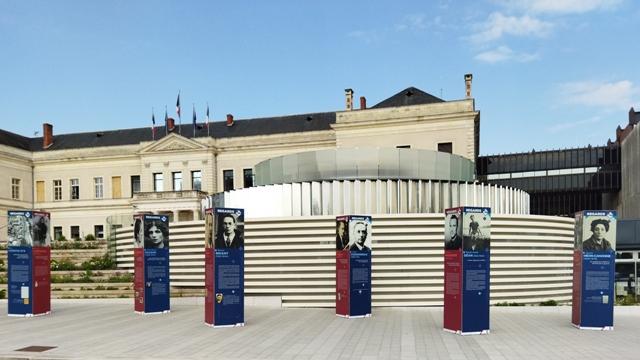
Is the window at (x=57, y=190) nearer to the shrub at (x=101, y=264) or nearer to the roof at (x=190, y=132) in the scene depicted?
the roof at (x=190, y=132)

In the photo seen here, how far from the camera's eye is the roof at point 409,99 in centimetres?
4898

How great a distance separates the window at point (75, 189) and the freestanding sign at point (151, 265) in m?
47.6

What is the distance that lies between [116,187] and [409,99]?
33733 millimetres

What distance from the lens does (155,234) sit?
17781mm

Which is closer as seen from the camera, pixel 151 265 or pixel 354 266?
pixel 354 266

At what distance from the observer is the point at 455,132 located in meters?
46.8

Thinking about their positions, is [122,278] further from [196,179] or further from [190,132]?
[190,132]

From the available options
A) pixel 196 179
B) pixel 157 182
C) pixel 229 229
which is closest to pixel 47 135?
pixel 157 182

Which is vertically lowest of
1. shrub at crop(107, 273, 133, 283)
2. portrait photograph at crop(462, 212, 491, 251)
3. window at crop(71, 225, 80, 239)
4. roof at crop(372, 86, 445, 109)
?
window at crop(71, 225, 80, 239)

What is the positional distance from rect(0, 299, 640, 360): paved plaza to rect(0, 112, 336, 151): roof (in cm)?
3829

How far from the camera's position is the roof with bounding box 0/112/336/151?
5681cm

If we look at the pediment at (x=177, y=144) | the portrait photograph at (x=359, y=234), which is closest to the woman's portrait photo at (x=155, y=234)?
the portrait photograph at (x=359, y=234)

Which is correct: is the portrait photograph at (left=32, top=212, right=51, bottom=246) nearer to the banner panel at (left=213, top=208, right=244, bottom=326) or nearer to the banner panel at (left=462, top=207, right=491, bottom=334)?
the banner panel at (left=213, top=208, right=244, bottom=326)

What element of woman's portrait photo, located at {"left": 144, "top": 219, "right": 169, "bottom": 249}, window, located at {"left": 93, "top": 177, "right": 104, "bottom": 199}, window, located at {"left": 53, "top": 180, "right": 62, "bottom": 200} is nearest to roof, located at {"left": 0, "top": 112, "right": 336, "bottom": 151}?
window, located at {"left": 53, "top": 180, "right": 62, "bottom": 200}
